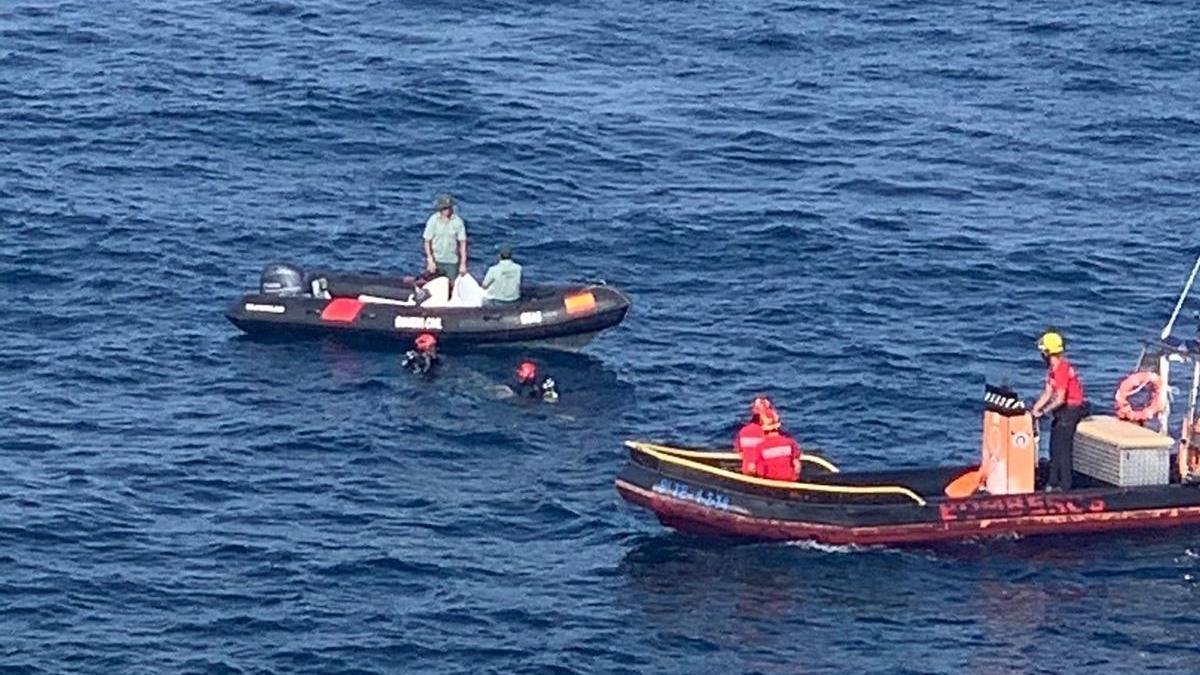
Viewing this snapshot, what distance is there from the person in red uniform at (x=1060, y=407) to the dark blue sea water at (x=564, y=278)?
46.3 inches

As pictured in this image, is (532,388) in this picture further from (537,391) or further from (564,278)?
(564,278)

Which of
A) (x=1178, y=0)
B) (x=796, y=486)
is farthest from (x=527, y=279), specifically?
(x=1178, y=0)

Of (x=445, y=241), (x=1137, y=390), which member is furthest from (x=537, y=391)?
(x=1137, y=390)

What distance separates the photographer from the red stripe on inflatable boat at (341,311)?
153 ft

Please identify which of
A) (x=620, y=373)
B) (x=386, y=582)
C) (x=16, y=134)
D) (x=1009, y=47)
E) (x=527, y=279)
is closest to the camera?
(x=386, y=582)

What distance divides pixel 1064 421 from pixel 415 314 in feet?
40.8

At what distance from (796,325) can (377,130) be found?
14618mm

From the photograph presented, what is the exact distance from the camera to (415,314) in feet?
152

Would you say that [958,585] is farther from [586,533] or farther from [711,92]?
[711,92]

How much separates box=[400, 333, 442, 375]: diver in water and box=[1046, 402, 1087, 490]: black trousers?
11.2m

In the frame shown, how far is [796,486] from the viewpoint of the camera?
3784cm

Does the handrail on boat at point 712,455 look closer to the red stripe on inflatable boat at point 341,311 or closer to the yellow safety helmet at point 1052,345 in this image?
the yellow safety helmet at point 1052,345

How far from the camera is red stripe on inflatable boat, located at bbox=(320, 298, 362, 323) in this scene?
4662cm

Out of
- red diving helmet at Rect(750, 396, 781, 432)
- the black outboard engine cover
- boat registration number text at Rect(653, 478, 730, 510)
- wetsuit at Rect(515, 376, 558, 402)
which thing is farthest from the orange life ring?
the black outboard engine cover
